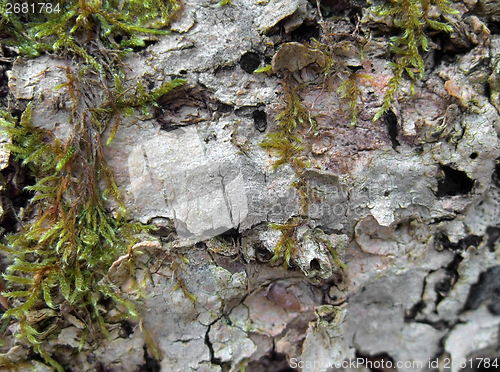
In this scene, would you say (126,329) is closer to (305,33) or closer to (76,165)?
(76,165)

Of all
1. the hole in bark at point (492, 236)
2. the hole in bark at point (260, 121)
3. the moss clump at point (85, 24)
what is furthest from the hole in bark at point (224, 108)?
the hole in bark at point (492, 236)

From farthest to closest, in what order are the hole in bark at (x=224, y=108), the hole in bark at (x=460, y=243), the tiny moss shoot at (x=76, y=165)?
1. the hole in bark at (x=460, y=243)
2. the hole in bark at (x=224, y=108)
3. the tiny moss shoot at (x=76, y=165)

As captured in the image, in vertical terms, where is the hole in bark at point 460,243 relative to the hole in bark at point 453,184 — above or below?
below

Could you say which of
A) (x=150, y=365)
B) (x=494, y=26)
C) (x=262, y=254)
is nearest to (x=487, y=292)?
(x=262, y=254)

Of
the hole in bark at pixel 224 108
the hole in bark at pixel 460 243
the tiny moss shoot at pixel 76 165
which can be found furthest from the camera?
the hole in bark at pixel 460 243

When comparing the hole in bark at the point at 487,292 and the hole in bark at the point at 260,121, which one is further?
the hole in bark at the point at 487,292

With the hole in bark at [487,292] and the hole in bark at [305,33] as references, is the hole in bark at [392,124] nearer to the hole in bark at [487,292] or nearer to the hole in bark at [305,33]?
the hole in bark at [305,33]
